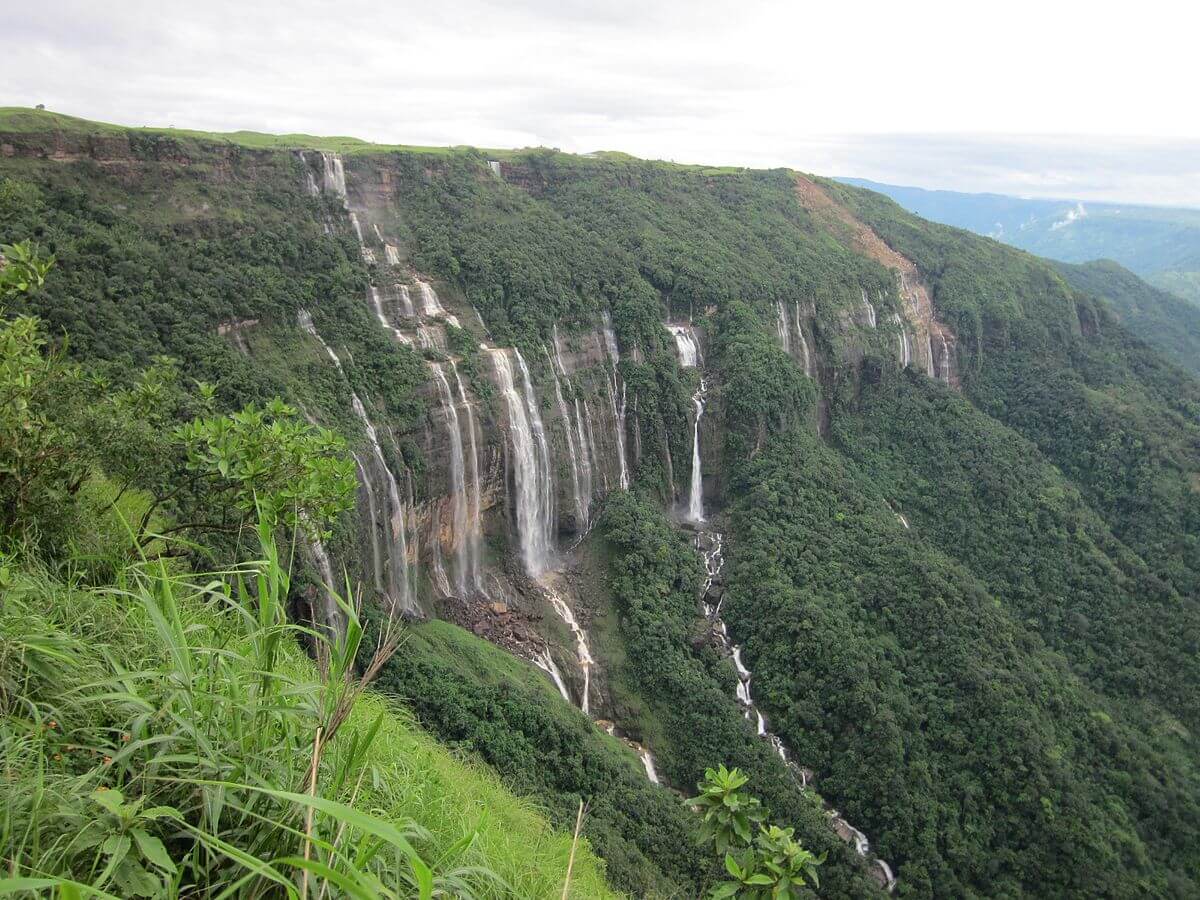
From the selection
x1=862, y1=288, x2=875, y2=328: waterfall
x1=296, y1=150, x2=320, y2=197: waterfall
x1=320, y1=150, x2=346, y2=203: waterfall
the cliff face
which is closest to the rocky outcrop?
x1=862, y1=288, x2=875, y2=328: waterfall

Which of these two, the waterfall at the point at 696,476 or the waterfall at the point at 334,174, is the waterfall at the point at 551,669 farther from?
the waterfall at the point at 334,174

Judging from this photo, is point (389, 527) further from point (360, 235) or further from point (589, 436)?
point (360, 235)

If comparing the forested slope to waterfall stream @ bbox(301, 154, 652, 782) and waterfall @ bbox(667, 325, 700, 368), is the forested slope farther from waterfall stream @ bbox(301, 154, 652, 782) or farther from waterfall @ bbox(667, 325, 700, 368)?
waterfall @ bbox(667, 325, 700, 368)

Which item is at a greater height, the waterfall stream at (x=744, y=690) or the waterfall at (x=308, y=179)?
the waterfall at (x=308, y=179)

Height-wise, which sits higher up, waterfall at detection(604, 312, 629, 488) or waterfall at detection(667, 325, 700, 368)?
waterfall at detection(667, 325, 700, 368)

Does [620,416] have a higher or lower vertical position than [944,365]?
lower

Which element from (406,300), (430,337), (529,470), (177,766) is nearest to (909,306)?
(529,470)

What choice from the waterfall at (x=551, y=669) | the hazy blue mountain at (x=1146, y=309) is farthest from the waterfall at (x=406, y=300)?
the hazy blue mountain at (x=1146, y=309)
